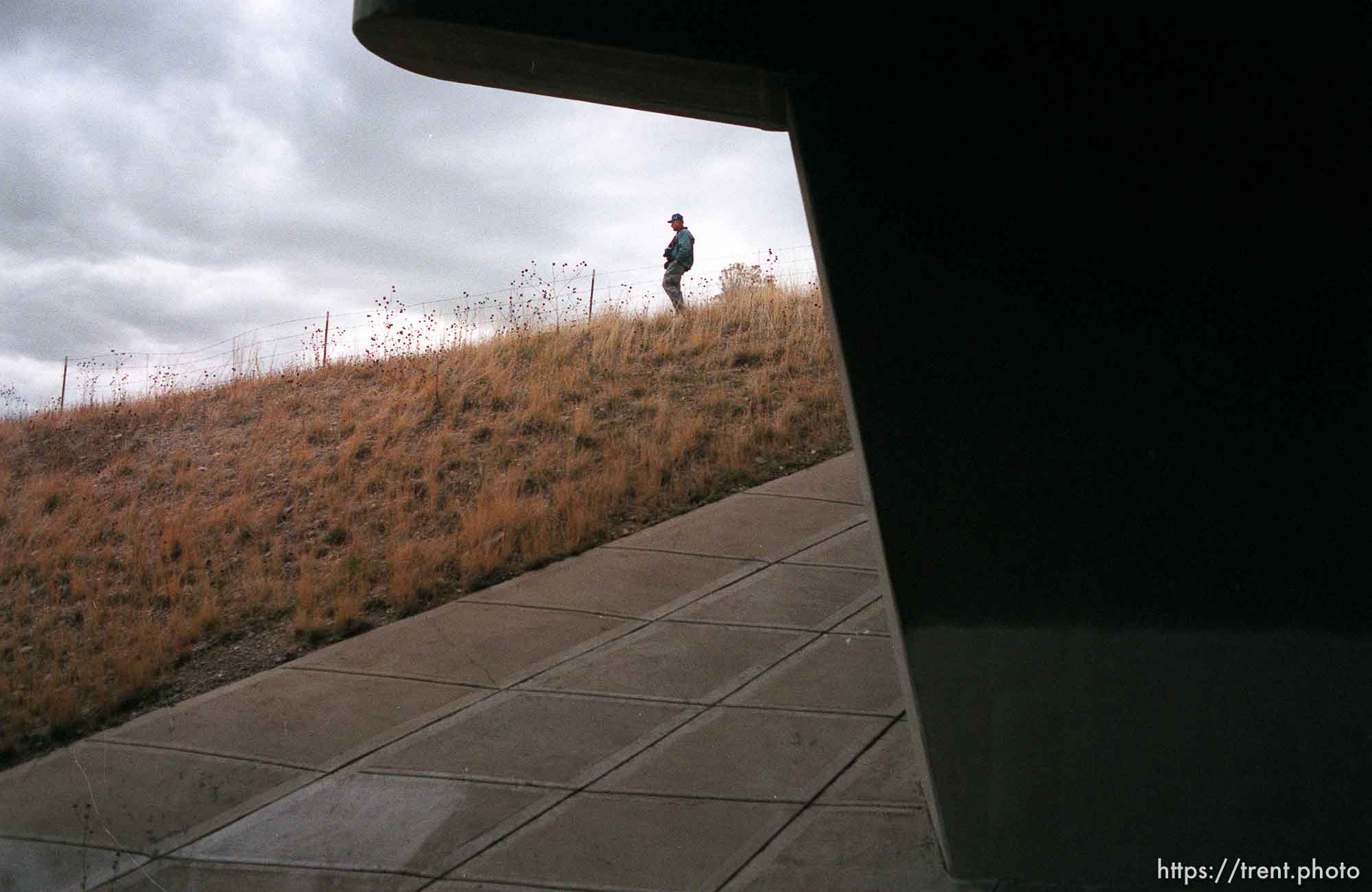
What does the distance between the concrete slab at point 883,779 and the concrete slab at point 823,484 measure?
13.8ft

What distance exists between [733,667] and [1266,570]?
300 centimetres

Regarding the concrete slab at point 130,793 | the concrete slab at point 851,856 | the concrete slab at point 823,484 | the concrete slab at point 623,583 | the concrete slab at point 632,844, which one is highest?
the concrete slab at point 823,484

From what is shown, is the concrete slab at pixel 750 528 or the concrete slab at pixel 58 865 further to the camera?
the concrete slab at pixel 750 528

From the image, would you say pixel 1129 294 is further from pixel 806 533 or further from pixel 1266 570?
pixel 806 533

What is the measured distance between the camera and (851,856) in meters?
4.60

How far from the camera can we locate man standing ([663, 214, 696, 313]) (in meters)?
15.3

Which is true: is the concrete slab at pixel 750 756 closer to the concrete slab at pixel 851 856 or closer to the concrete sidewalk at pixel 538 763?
the concrete sidewalk at pixel 538 763

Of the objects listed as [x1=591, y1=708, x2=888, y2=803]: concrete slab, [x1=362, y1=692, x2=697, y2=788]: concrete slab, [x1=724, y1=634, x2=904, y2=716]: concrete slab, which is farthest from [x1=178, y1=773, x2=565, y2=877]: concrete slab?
[x1=724, y1=634, x2=904, y2=716]: concrete slab

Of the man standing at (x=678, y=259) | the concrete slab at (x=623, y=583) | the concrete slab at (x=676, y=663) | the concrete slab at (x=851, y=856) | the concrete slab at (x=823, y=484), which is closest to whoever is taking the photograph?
the concrete slab at (x=851, y=856)

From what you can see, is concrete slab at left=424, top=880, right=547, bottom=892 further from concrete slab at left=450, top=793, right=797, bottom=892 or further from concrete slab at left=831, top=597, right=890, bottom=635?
concrete slab at left=831, top=597, right=890, bottom=635

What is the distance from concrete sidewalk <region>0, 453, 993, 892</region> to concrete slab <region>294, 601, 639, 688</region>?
0.08ft

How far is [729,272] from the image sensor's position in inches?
681

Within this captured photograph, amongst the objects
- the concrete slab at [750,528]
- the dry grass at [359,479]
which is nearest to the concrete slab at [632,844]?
the dry grass at [359,479]

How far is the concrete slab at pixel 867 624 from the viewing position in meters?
7.02
